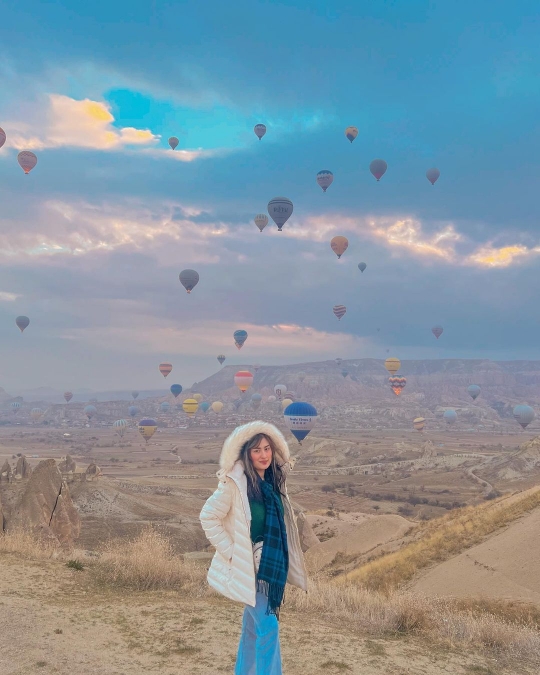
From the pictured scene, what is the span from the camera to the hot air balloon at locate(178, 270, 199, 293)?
71.8 meters

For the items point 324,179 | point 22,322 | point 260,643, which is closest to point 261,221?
point 324,179

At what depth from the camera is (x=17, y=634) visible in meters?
7.05

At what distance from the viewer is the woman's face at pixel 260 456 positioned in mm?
4996

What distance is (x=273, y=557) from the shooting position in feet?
15.9

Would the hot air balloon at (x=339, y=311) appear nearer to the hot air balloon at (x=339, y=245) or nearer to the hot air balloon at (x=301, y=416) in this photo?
the hot air balloon at (x=339, y=245)

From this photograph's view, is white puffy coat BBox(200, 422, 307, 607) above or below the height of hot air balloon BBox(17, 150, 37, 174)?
below

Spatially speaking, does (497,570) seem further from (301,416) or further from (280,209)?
(280,209)

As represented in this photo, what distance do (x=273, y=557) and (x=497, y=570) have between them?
11.7 meters

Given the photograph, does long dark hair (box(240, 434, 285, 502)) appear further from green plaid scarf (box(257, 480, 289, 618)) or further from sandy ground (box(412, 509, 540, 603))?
sandy ground (box(412, 509, 540, 603))

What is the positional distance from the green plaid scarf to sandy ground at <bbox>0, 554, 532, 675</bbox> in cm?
215

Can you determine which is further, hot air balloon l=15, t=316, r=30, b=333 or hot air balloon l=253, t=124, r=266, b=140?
hot air balloon l=15, t=316, r=30, b=333

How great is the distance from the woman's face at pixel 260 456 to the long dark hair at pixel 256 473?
3cm

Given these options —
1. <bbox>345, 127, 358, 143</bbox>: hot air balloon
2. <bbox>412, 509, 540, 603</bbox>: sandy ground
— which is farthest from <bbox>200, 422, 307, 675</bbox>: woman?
<bbox>345, 127, 358, 143</bbox>: hot air balloon

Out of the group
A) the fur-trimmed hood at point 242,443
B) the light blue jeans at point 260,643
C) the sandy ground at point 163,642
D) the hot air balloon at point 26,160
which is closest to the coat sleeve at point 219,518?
the fur-trimmed hood at point 242,443
